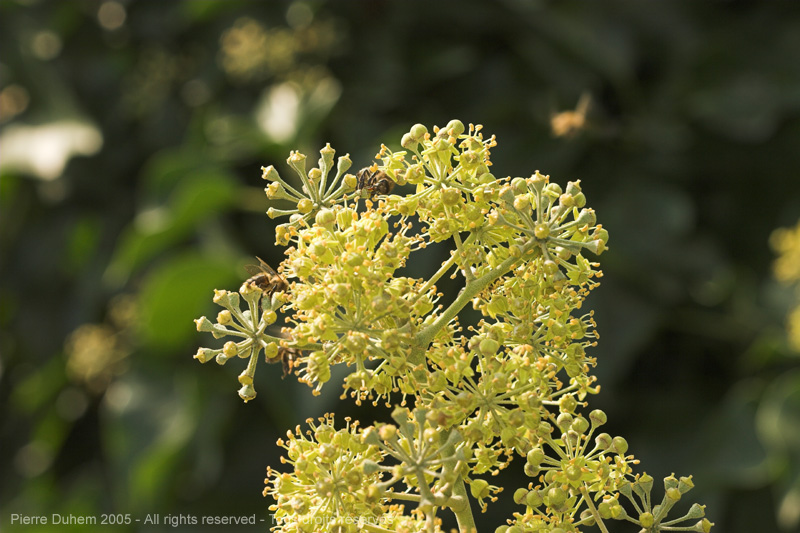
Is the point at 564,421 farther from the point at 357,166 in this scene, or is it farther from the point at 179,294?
the point at 179,294

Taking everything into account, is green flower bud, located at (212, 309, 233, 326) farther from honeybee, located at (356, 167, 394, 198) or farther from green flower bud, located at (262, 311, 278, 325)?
honeybee, located at (356, 167, 394, 198)

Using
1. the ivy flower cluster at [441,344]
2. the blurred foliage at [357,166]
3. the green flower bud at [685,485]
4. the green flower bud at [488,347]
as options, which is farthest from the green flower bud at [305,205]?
the blurred foliage at [357,166]

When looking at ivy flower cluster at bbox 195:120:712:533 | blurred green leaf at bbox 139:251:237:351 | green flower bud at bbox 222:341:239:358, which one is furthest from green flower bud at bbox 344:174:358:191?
blurred green leaf at bbox 139:251:237:351

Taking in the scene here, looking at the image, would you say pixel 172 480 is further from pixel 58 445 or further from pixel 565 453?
pixel 565 453

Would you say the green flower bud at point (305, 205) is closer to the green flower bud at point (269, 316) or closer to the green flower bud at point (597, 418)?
the green flower bud at point (269, 316)

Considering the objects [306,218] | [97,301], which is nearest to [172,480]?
[97,301]
